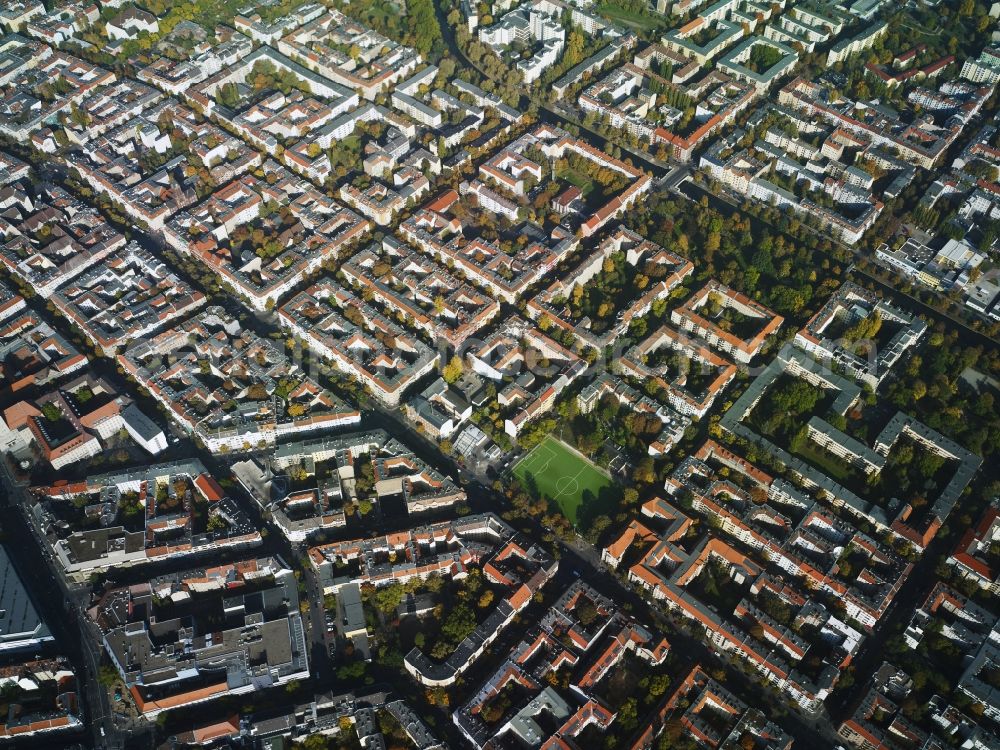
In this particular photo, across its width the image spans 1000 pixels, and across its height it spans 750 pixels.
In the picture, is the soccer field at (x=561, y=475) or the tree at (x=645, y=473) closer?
the tree at (x=645, y=473)

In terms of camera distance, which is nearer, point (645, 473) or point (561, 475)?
point (645, 473)

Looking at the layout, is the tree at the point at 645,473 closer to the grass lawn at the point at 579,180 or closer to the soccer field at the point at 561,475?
the soccer field at the point at 561,475

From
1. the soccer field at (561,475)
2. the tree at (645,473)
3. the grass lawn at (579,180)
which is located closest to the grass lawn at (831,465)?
the tree at (645,473)

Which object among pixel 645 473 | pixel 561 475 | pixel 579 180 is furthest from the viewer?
pixel 579 180

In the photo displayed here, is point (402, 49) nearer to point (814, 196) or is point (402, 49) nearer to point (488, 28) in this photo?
point (488, 28)

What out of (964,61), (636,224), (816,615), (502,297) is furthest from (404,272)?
(964,61)

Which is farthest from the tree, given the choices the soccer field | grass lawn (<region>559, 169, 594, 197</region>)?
grass lawn (<region>559, 169, 594, 197</region>)

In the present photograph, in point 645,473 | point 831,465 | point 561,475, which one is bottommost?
point 561,475

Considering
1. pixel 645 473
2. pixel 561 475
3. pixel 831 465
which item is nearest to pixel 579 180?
pixel 561 475

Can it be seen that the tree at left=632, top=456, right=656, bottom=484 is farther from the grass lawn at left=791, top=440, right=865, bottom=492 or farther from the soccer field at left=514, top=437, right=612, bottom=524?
the grass lawn at left=791, top=440, right=865, bottom=492

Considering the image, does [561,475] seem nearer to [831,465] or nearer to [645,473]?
[645,473]
